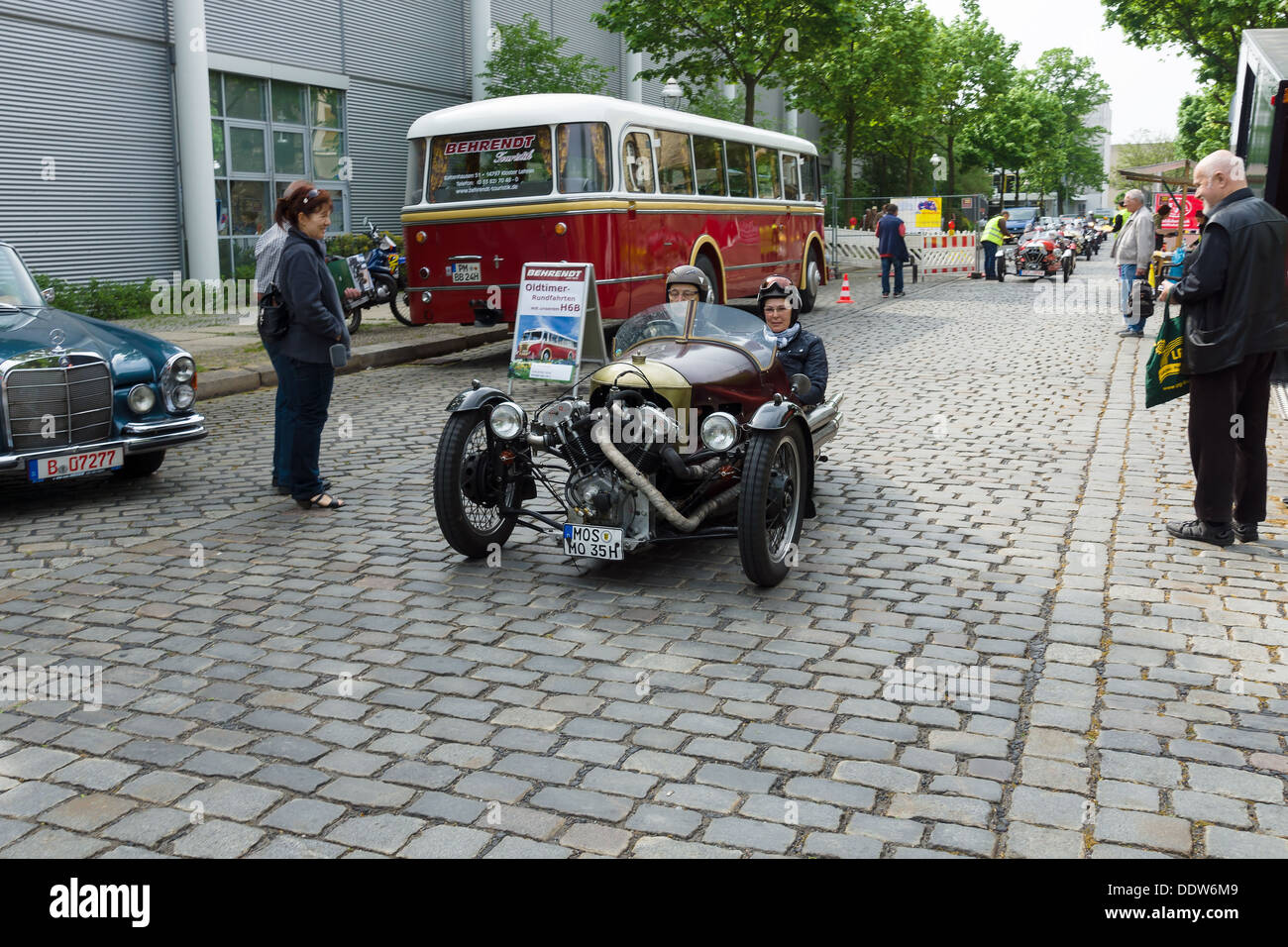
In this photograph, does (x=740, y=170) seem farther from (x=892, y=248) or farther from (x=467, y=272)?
(x=892, y=248)

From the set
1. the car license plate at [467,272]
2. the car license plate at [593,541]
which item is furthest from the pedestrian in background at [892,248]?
the car license plate at [593,541]

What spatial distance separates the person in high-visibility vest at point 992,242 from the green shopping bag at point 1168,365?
21.7 m

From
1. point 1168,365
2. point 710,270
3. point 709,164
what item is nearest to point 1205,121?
point 709,164

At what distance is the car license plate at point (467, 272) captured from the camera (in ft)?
45.5

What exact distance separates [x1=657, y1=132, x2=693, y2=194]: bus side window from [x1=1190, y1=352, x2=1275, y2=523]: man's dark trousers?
9509 millimetres

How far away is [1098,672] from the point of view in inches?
180

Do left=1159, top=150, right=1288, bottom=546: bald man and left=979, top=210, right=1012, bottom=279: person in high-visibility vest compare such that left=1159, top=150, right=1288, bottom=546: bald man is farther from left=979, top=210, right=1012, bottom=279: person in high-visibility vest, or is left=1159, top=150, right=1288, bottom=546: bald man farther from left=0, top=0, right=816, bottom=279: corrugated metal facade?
left=979, top=210, right=1012, bottom=279: person in high-visibility vest

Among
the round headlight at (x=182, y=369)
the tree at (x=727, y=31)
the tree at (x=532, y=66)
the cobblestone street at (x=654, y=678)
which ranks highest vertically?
the tree at (x=727, y=31)

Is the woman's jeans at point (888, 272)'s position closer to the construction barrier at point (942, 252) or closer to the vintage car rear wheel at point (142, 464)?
the construction barrier at point (942, 252)

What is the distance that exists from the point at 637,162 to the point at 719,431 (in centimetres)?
924

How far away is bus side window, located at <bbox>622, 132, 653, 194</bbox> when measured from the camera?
1391 cm

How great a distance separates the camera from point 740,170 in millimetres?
17766
